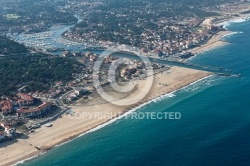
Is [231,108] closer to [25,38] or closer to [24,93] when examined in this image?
[24,93]

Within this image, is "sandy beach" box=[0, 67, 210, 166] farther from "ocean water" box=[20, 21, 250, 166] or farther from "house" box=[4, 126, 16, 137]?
"ocean water" box=[20, 21, 250, 166]

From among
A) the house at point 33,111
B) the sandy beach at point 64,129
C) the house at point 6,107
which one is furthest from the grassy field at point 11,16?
the house at point 33,111

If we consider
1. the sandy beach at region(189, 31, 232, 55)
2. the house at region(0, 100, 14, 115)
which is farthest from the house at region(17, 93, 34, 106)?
the sandy beach at region(189, 31, 232, 55)

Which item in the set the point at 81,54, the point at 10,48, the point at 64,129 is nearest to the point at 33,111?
the point at 64,129

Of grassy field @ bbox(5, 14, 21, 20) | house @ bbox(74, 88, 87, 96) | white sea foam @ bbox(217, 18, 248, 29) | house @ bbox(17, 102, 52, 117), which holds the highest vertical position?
grassy field @ bbox(5, 14, 21, 20)

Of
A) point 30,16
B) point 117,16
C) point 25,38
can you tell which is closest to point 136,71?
point 25,38

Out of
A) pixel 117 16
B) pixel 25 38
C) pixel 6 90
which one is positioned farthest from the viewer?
pixel 117 16

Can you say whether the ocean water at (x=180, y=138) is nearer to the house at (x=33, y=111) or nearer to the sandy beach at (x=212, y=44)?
the house at (x=33, y=111)
